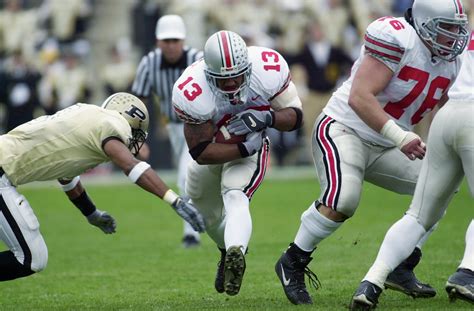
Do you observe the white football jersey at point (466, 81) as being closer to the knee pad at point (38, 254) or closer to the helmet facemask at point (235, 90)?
the helmet facemask at point (235, 90)

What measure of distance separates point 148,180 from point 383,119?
1.30 m

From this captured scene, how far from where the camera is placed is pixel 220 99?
625 cm

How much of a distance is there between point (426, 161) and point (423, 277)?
1.65m

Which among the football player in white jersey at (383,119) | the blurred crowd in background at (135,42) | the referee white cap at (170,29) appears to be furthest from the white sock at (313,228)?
the blurred crowd in background at (135,42)

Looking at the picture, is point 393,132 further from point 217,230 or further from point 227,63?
point 217,230

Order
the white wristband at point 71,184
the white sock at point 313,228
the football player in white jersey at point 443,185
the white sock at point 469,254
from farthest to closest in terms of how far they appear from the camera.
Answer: the white wristband at point 71,184, the white sock at point 313,228, the white sock at point 469,254, the football player in white jersey at point 443,185

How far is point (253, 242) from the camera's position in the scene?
9742 mm

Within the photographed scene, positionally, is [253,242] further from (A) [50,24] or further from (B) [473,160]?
(A) [50,24]

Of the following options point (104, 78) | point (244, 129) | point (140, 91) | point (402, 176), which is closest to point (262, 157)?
point (244, 129)

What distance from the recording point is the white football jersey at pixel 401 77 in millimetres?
5957

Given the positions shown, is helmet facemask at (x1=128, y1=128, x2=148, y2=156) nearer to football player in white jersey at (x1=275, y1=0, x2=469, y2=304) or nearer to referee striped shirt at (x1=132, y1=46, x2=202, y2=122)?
football player in white jersey at (x1=275, y1=0, x2=469, y2=304)

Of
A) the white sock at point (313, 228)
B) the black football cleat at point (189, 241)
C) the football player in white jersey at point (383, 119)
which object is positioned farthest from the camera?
the black football cleat at point (189, 241)

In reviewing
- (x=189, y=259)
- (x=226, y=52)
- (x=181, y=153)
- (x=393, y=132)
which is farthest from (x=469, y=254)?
(x=181, y=153)

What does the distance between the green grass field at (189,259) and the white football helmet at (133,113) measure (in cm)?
95
